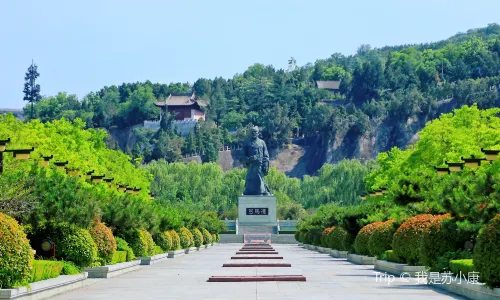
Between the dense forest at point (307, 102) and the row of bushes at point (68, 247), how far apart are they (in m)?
116

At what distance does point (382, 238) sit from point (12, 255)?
49.2 feet

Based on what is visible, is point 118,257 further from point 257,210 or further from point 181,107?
point 181,107

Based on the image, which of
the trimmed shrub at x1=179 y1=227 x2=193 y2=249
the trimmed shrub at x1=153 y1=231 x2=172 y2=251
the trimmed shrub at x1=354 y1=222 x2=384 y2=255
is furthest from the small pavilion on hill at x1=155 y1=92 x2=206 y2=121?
the trimmed shrub at x1=354 y1=222 x2=384 y2=255

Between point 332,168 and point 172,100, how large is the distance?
7870 cm

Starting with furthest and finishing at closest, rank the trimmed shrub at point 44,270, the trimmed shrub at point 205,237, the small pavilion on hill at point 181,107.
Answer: the small pavilion on hill at point 181,107 < the trimmed shrub at point 205,237 < the trimmed shrub at point 44,270

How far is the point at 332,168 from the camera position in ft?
346

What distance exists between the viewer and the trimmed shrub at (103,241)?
938 inches

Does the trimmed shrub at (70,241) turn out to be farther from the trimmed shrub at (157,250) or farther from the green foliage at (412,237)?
the trimmed shrub at (157,250)

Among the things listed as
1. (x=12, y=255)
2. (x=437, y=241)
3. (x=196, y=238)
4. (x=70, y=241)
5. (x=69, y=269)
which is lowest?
(x=196, y=238)

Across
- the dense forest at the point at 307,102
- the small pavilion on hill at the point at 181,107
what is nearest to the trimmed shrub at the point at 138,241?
the dense forest at the point at 307,102

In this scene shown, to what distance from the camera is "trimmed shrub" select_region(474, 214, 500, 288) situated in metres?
14.9

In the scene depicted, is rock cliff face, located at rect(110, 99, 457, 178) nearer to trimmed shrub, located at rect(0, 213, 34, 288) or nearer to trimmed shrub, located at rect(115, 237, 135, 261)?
trimmed shrub, located at rect(115, 237, 135, 261)

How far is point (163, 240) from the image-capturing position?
3759 cm

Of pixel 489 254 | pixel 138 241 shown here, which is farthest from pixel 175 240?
pixel 489 254
